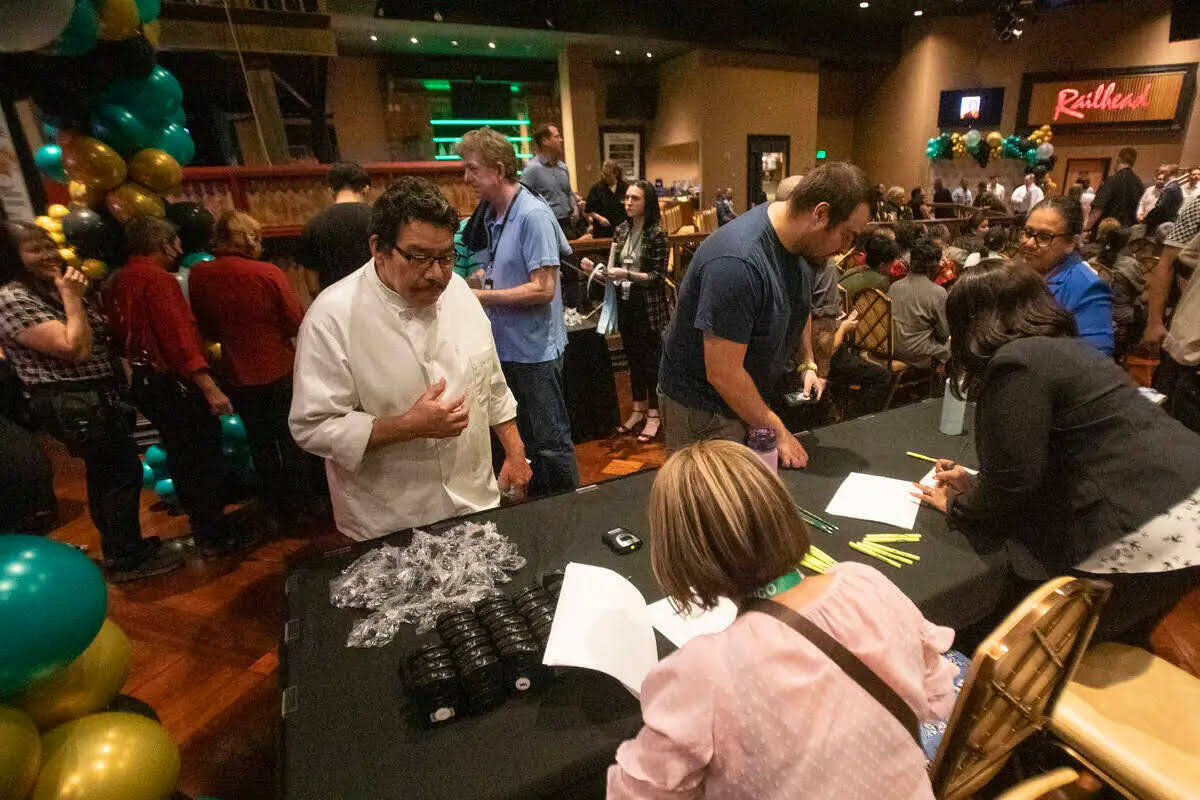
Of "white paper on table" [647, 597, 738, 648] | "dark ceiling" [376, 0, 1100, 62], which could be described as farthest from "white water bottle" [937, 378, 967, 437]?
"dark ceiling" [376, 0, 1100, 62]

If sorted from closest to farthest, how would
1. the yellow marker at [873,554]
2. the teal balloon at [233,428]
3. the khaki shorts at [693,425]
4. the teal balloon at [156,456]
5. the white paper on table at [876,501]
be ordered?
the yellow marker at [873,554] → the white paper on table at [876,501] → the khaki shorts at [693,425] → the teal balloon at [233,428] → the teal balloon at [156,456]

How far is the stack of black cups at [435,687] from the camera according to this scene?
938mm

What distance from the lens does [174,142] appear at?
297 cm

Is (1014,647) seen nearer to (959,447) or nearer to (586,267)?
(959,447)

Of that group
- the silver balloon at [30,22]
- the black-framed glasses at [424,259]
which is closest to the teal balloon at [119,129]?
the silver balloon at [30,22]

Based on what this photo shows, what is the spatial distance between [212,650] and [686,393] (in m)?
1.99

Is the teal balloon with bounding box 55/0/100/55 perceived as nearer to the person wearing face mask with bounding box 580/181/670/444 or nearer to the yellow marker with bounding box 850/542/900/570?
the person wearing face mask with bounding box 580/181/670/444

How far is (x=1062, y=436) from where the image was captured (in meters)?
1.31

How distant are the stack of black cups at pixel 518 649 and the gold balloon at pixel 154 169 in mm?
2920

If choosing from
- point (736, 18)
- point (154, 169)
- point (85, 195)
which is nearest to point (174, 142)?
point (154, 169)

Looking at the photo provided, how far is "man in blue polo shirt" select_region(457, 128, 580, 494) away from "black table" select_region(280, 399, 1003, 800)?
880mm

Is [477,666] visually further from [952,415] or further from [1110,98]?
[1110,98]

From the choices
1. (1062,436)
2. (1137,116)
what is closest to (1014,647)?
(1062,436)

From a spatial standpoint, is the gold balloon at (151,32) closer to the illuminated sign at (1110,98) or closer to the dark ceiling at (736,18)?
the dark ceiling at (736,18)
